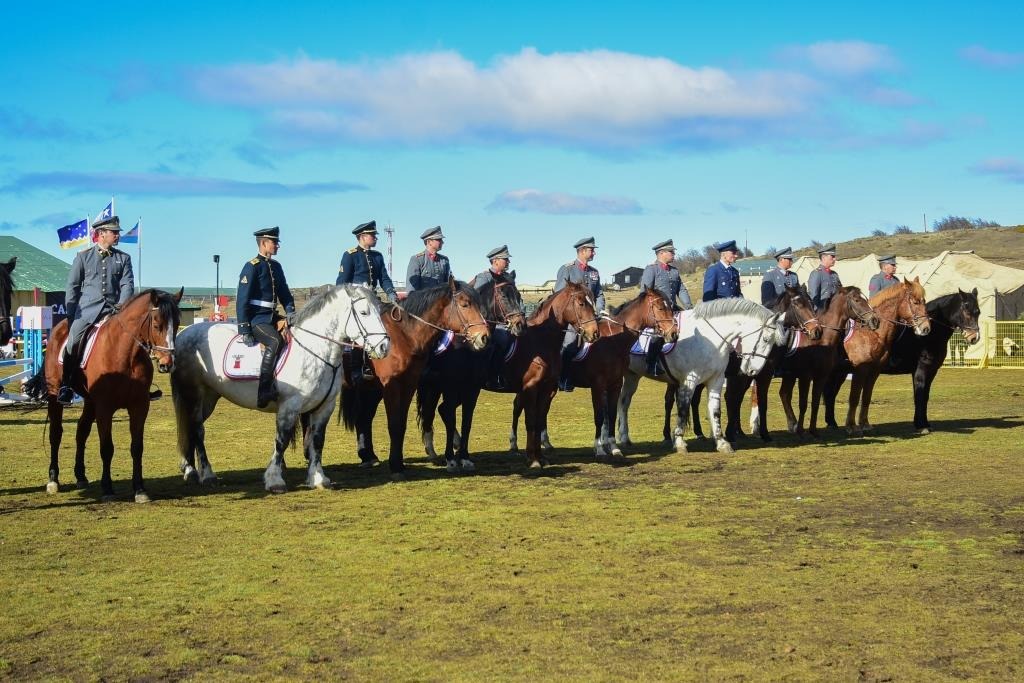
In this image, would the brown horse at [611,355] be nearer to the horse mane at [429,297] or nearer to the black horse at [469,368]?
the black horse at [469,368]

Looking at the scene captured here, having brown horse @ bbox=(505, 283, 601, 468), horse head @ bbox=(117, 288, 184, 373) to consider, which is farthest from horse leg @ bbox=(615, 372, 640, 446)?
horse head @ bbox=(117, 288, 184, 373)

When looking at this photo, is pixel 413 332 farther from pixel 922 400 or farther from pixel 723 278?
pixel 922 400

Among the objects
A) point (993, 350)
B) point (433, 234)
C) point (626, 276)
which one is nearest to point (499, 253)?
point (433, 234)

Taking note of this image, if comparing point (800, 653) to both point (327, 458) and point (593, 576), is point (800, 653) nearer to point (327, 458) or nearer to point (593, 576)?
point (593, 576)

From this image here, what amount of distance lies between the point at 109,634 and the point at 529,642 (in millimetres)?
2581

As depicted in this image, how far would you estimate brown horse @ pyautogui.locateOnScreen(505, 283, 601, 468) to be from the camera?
13.4 meters

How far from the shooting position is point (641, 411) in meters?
21.7

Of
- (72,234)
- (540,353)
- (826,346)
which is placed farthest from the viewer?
(72,234)

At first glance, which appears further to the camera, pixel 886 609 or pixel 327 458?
pixel 327 458

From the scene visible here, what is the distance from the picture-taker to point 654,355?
15.1 m

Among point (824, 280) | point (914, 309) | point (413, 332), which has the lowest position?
point (413, 332)

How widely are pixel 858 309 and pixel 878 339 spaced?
64 centimetres

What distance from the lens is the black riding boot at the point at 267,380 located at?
448 inches

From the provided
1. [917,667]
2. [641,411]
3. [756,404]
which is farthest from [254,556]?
[641,411]
